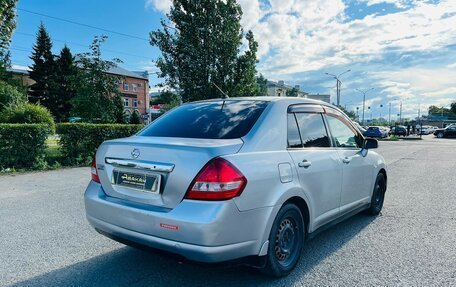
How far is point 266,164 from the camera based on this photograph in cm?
284

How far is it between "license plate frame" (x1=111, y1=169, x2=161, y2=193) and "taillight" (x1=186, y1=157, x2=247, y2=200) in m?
0.34

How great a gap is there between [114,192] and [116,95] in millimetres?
14891

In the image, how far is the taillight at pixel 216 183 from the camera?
251cm

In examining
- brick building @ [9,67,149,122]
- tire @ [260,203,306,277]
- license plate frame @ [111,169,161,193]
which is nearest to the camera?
license plate frame @ [111,169,161,193]

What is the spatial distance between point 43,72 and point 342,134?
57761 millimetres

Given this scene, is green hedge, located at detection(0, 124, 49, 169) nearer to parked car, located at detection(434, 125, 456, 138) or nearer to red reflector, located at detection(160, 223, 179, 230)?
red reflector, located at detection(160, 223, 179, 230)

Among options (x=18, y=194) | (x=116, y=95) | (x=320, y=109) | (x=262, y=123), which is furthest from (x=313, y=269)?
(x=116, y=95)

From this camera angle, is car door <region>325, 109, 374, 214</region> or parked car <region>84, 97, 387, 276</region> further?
car door <region>325, 109, 374, 214</region>

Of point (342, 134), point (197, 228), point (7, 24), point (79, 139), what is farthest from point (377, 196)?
point (7, 24)

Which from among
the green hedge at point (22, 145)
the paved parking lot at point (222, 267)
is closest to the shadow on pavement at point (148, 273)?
the paved parking lot at point (222, 267)

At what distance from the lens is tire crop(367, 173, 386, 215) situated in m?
5.16

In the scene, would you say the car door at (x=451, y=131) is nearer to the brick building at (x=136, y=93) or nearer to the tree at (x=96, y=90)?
the tree at (x=96, y=90)

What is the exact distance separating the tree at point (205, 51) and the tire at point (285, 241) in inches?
703

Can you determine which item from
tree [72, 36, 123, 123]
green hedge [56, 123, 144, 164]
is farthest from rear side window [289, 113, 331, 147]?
tree [72, 36, 123, 123]
